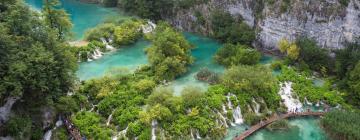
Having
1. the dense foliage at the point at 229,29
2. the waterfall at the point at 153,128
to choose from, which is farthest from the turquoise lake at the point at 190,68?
the waterfall at the point at 153,128

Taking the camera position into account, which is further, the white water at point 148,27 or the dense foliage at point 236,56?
the white water at point 148,27

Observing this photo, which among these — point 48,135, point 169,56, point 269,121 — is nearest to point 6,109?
point 48,135

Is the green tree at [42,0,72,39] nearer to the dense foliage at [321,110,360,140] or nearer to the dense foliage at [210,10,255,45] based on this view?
the dense foliage at [210,10,255,45]

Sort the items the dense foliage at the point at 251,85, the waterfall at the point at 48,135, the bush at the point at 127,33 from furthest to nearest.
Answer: the bush at the point at 127,33 < the dense foliage at the point at 251,85 < the waterfall at the point at 48,135

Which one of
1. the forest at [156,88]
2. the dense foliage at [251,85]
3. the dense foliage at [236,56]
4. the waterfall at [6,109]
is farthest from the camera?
the dense foliage at [236,56]

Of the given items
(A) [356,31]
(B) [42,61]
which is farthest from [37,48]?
(A) [356,31]

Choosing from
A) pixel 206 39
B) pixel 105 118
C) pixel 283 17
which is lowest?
pixel 105 118

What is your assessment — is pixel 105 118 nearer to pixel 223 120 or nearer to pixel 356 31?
pixel 223 120

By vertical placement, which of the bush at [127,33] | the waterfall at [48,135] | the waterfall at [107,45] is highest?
the bush at [127,33]

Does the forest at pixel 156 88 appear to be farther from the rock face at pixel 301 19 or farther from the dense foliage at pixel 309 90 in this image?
the rock face at pixel 301 19
